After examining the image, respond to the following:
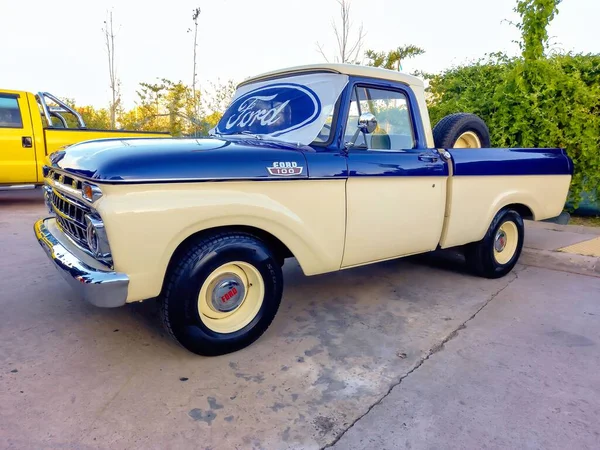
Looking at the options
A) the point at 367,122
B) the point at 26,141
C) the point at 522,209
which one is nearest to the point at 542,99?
the point at 522,209

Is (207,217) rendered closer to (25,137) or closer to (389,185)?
(389,185)

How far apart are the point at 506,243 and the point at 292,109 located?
3.03m

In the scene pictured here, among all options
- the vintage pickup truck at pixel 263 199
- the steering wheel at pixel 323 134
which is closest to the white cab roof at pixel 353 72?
the vintage pickup truck at pixel 263 199

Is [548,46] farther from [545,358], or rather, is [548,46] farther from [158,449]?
[158,449]

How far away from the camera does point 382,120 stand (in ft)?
12.3

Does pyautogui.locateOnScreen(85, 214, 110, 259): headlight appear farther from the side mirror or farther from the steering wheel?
the side mirror

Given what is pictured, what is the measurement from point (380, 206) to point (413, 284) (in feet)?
4.61

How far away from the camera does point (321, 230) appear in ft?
10.3

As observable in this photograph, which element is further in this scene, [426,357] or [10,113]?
[10,113]

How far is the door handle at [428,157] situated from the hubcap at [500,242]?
146 cm

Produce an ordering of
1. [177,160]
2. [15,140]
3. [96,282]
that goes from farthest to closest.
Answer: [15,140] < [177,160] < [96,282]

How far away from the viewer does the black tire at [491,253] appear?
451 cm

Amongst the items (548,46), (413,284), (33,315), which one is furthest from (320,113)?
(548,46)

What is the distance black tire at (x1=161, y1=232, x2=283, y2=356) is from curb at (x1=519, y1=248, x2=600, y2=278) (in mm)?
3827
